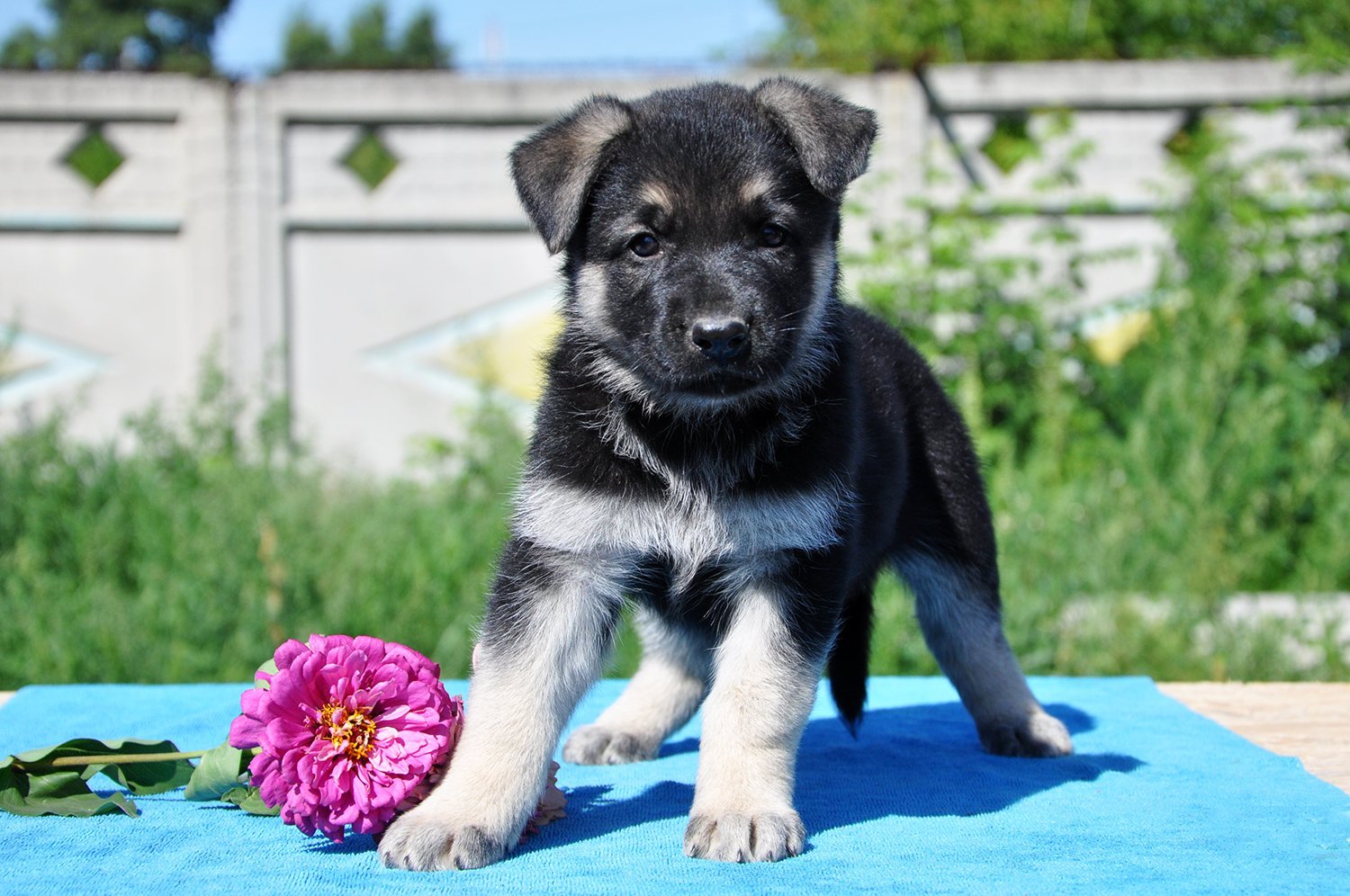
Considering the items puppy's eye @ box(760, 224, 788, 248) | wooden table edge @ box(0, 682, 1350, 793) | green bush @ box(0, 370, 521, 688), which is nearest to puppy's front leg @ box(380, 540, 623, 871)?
puppy's eye @ box(760, 224, 788, 248)

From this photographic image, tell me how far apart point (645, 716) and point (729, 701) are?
3.22ft

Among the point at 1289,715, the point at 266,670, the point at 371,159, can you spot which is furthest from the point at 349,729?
the point at 371,159

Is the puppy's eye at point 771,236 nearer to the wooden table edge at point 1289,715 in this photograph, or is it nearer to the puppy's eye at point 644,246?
the puppy's eye at point 644,246

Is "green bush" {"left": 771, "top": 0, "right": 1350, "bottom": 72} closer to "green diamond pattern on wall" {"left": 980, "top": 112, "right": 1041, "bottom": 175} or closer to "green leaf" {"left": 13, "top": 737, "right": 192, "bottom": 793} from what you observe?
"green diamond pattern on wall" {"left": 980, "top": 112, "right": 1041, "bottom": 175}

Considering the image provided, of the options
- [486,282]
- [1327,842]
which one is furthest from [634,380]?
[486,282]

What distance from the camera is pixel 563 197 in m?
2.77

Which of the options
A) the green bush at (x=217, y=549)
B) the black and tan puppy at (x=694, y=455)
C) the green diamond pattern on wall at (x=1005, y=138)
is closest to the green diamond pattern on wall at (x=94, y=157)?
the green bush at (x=217, y=549)

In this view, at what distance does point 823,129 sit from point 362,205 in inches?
208

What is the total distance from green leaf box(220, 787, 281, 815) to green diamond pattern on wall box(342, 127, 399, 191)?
5.54 meters

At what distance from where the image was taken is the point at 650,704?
11.6 feet

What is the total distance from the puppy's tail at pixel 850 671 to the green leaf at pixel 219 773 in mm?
1462

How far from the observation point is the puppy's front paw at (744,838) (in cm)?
242

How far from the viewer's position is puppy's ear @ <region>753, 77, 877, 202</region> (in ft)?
9.04

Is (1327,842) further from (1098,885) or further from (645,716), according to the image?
(645,716)
